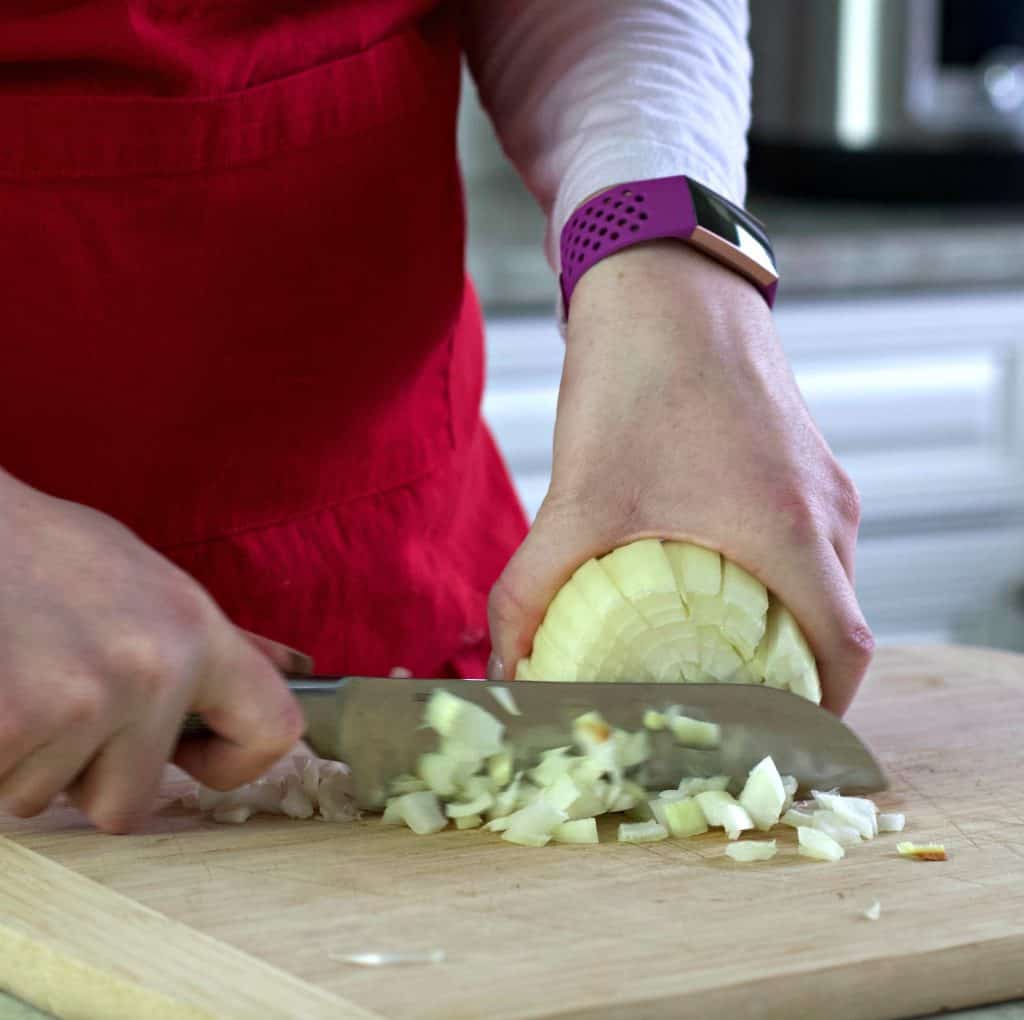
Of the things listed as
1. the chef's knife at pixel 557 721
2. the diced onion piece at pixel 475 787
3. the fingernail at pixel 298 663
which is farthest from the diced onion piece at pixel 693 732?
the fingernail at pixel 298 663

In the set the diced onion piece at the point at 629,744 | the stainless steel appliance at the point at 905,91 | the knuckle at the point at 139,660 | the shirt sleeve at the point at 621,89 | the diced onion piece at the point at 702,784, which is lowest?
the diced onion piece at the point at 702,784

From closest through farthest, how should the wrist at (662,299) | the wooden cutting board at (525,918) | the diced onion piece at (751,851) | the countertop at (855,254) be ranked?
the wooden cutting board at (525,918) → the diced onion piece at (751,851) → the wrist at (662,299) → the countertop at (855,254)

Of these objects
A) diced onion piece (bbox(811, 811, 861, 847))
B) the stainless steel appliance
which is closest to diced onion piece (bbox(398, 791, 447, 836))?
diced onion piece (bbox(811, 811, 861, 847))

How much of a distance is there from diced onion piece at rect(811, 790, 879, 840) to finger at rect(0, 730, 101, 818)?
0.42 m

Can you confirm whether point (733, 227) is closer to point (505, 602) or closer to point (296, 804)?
point (505, 602)

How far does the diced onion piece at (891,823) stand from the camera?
955 mm

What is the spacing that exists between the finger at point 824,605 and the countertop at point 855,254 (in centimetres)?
109

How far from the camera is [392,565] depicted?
1191 mm

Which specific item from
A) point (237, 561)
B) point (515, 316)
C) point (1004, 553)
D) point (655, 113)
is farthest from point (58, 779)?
point (1004, 553)

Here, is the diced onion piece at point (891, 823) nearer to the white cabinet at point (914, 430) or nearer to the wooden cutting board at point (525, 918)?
the wooden cutting board at point (525, 918)

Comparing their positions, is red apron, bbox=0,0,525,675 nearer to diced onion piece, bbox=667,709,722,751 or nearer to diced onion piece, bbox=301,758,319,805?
diced onion piece, bbox=301,758,319,805

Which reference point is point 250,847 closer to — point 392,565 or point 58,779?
point 58,779

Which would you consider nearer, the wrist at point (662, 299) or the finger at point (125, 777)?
the finger at point (125, 777)

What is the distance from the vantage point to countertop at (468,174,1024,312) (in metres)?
2.03
